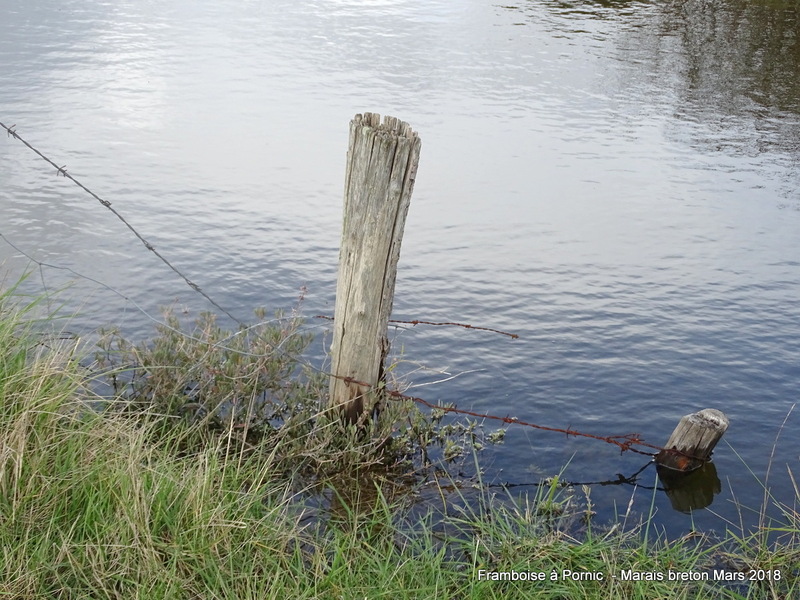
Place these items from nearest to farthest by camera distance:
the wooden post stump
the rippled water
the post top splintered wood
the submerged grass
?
the submerged grass, the post top splintered wood, the wooden post stump, the rippled water

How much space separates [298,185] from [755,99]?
455 inches

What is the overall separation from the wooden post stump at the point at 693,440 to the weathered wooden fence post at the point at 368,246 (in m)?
2.21

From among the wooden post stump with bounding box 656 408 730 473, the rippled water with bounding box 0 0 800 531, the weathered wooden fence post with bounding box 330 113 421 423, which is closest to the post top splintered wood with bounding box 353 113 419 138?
the weathered wooden fence post with bounding box 330 113 421 423

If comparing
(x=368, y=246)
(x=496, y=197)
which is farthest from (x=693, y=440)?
(x=496, y=197)

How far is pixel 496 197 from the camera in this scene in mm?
12898

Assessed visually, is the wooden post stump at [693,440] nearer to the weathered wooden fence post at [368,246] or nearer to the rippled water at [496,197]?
the rippled water at [496,197]

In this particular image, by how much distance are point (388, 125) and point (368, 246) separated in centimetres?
76

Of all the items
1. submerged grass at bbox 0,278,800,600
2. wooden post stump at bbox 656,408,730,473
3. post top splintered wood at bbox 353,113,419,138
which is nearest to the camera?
submerged grass at bbox 0,278,800,600

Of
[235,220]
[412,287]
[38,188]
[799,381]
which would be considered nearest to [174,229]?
[235,220]

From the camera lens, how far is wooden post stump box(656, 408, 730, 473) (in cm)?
601

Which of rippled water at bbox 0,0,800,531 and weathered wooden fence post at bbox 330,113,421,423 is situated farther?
rippled water at bbox 0,0,800,531

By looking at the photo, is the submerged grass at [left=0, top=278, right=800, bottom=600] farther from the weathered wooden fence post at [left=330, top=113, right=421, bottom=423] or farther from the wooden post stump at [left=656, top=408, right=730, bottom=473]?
the wooden post stump at [left=656, top=408, right=730, bottom=473]

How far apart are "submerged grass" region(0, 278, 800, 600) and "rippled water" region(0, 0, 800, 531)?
1.11 m

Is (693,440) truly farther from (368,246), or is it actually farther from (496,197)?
(496,197)
